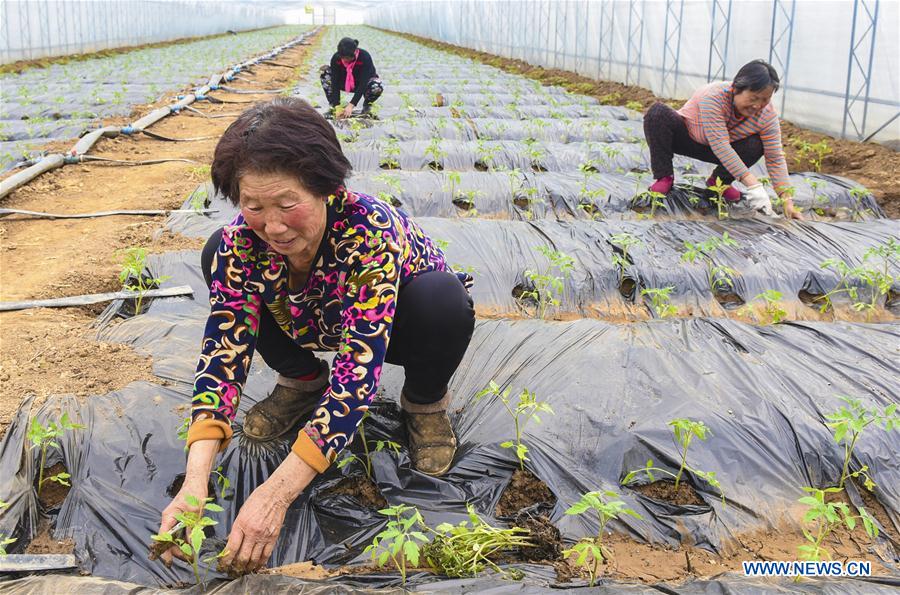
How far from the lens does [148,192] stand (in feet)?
17.5

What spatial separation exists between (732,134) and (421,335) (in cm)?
349

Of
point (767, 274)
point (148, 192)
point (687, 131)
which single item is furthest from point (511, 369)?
point (148, 192)

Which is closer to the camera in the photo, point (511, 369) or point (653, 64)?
point (511, 369)

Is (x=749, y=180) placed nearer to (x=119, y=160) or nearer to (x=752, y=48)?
(x=752, y=48)

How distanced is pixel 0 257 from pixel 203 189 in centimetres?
133

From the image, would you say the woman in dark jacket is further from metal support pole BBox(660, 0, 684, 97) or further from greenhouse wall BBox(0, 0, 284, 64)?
greenhouse wall BBox(0, 0, 284, 64)

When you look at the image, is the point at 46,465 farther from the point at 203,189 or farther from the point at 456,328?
the point at 203,189

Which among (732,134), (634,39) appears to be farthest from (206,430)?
(634,39)

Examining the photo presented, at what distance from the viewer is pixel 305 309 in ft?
6.32

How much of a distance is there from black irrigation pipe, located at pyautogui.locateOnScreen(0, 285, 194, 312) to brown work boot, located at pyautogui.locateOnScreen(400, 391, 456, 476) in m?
1.53

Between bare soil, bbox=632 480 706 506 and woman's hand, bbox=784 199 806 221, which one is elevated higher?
woman's hand, bbox=784 199 806 221

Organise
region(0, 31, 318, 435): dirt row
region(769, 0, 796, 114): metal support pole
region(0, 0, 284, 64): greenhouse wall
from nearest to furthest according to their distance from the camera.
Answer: region(0, 31, 318, 435): dirt row, region(769, 0, 796, 114): metal support pole, region(0, 0, 284, 64): greenhouse wall

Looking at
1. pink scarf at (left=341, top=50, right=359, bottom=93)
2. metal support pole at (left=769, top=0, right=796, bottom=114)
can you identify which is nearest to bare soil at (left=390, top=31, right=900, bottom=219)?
metal support pole at (left=769, top=0, right=796, bottom=114)

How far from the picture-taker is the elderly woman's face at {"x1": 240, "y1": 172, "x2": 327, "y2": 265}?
60.4 inches
